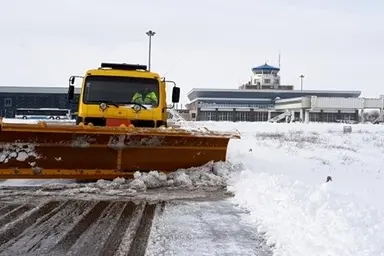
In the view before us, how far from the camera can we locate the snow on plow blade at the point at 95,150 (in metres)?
7.80

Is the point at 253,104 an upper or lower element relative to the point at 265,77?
lower

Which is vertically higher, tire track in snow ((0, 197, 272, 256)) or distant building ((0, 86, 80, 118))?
distant building ((0, 86, 80, 118))

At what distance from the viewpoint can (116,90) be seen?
33.1ft

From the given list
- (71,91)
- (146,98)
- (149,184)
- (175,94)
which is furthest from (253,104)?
(149,184)

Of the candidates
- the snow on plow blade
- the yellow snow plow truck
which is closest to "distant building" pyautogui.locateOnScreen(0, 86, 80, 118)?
the yellow snow plow truck

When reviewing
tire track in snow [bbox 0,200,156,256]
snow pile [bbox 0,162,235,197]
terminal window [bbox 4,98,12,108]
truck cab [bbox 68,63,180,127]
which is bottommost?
tire track in snow [bbox 0,200,156,256]

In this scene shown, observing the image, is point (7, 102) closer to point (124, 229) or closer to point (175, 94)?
point (175, 94)

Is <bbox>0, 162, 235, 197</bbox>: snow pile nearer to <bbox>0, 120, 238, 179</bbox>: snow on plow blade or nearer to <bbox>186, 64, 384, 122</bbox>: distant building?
<bbox>0, 120, 238, 179</bbox>: snow on plow blade

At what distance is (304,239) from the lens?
175 inches

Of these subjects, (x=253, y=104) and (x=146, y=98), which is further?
(x=253, y=104)

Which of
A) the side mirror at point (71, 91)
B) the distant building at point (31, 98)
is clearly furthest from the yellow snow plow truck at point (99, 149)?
the distant building at point (31, 98)

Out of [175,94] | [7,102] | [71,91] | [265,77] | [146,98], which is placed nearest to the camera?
[146,98]

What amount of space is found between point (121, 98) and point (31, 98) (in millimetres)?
63328

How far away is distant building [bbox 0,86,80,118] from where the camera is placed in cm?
6838
